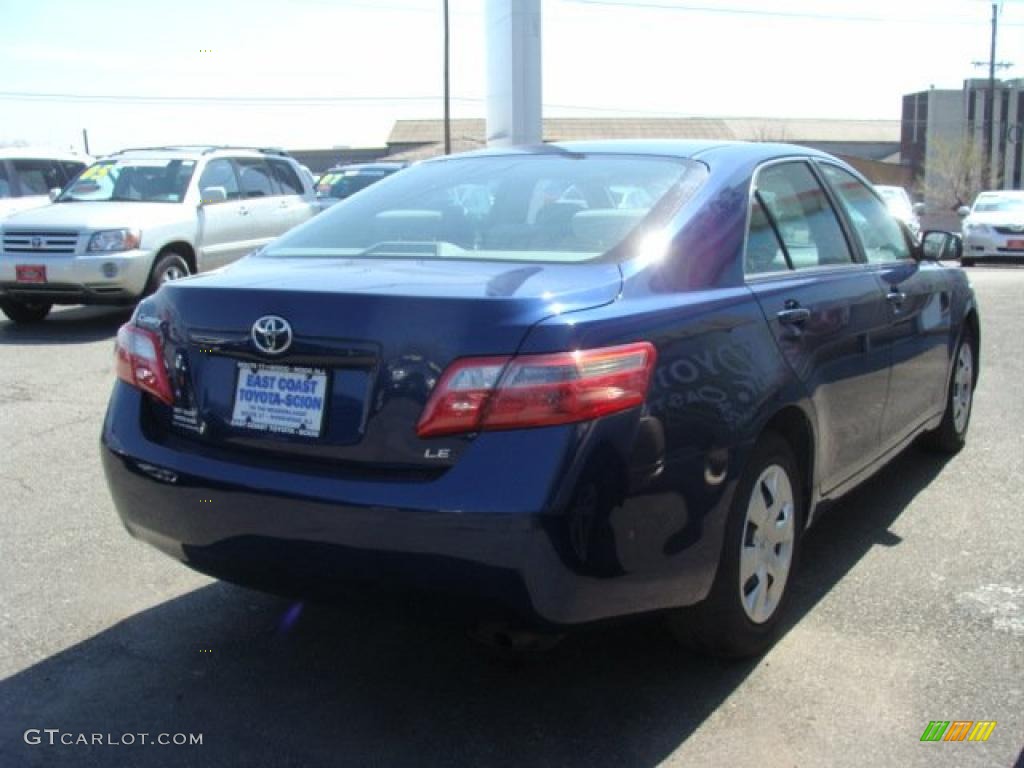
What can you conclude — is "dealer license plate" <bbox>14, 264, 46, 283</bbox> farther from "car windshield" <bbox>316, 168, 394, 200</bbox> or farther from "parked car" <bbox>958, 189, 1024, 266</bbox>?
"parked car" <bbox>958, 189, 1024, 266</bbox>

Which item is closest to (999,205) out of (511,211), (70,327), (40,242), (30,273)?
→ (70,327)

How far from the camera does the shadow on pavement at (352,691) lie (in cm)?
292

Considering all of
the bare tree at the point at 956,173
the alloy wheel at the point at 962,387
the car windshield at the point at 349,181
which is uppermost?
the car windshield at the point at 349,181

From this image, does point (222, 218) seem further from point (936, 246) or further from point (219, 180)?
point (936, 246)

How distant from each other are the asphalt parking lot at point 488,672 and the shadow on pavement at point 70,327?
18.4 feet

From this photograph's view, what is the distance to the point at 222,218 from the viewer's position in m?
11.5

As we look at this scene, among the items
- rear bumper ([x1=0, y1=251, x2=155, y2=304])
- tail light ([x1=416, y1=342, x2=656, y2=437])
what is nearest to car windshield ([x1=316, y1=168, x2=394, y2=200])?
rear bumper ([x1=0, y1=251, x2=155, y2=304])

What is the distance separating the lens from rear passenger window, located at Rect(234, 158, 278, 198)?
40.0 feet

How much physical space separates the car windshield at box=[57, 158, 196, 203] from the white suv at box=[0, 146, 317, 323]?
0.03ft

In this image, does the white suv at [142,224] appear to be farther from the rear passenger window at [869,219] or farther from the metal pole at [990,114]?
the metal pole at [990,114]

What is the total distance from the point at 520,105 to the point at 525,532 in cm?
1446

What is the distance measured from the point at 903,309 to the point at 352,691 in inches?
108

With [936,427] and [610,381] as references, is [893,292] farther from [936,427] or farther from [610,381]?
[610,381]

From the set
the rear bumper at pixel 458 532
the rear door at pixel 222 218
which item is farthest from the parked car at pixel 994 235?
the rear bumper at pixel 458 532
